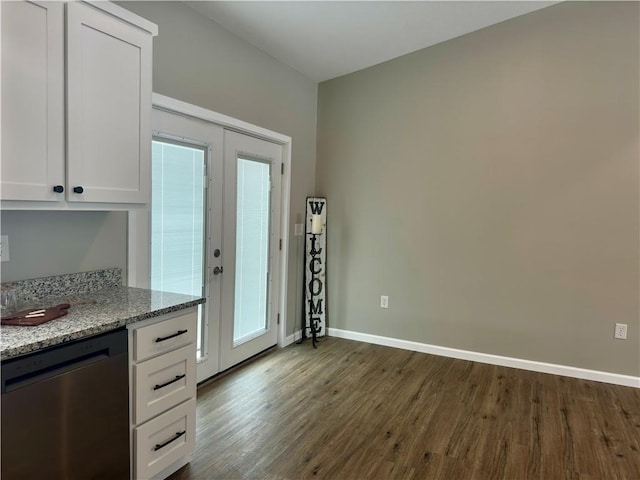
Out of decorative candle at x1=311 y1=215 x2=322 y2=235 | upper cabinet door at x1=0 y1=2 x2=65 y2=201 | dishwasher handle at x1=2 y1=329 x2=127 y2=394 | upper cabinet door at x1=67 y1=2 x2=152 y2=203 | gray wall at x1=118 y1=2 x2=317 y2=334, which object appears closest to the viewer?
dishwasher handle at x1=2 y1=329 x2=127 y2=394

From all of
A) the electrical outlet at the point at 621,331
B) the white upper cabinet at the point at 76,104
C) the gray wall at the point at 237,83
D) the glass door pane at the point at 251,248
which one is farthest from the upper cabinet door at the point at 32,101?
the electrical outlet at the point at 621,331

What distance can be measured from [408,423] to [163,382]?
5.20ft

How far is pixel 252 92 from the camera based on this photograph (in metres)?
3.41

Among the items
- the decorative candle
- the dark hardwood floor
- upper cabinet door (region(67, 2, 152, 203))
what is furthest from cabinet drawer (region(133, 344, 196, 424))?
the decorative candle

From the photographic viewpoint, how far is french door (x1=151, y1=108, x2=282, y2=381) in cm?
273

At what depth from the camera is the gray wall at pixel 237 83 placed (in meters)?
2.60

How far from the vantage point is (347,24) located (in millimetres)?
3279

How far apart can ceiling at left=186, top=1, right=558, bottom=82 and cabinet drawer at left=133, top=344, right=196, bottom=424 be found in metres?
2.20

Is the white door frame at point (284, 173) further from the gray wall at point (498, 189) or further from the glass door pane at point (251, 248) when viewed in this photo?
the gray wall at point (498, 189)

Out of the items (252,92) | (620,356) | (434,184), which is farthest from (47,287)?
(620,356)

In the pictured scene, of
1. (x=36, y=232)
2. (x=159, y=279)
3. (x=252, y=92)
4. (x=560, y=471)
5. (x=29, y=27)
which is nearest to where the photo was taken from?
(x=29, y=27)

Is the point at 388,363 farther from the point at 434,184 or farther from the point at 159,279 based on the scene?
the point at 159,279

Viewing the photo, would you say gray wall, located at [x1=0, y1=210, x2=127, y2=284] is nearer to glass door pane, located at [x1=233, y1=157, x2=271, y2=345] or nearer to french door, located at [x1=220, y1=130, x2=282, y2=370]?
french door, located at [x1=220, y1=130, x2=282, y2=370]

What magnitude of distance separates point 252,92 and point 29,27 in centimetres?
193
